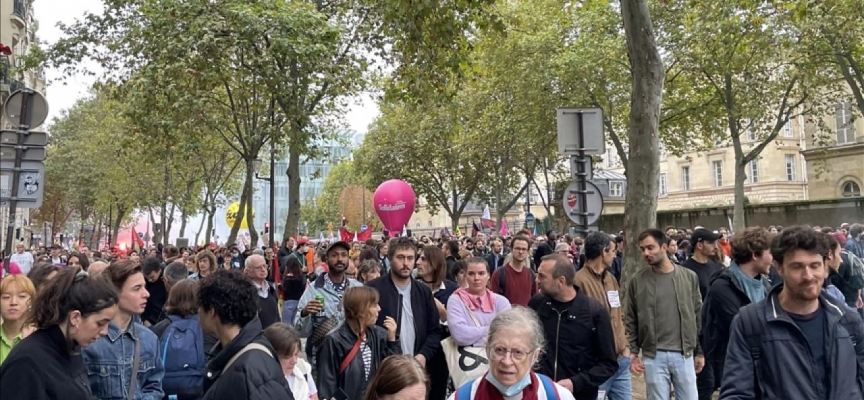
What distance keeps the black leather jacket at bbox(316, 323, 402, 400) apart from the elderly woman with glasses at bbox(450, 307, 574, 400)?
1.66 m

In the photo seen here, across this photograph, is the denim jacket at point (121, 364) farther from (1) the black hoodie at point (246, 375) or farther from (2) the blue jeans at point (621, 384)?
(2) the blue jeans at point (621, 384)

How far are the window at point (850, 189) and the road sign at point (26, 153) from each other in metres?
41.0

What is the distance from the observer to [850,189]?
40250mm

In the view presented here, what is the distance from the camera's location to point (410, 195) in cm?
2584

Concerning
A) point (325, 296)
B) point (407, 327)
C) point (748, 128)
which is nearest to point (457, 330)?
point (407, 327)

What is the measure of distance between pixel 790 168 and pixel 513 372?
199 ft

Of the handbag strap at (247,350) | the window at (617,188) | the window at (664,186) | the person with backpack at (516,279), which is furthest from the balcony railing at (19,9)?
the window at (664,186)

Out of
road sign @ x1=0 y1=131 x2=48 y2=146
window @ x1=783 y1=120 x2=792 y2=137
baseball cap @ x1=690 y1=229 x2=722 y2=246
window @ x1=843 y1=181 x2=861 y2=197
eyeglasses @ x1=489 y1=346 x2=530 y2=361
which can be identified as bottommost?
eyeglasses @ x1=489 y1=346 x2=530 y2=361

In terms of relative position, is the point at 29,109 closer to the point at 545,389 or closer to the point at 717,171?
the point at 545,389

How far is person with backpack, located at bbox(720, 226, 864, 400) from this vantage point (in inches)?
128

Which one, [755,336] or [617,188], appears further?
[617,188]

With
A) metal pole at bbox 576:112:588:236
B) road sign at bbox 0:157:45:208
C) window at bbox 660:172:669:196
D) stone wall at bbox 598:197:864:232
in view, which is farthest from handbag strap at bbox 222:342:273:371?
window at bbox 660:172:669:196

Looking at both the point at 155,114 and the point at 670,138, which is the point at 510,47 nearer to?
the point at 670,138

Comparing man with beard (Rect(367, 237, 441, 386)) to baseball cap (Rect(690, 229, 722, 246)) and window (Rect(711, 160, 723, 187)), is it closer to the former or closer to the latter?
baseball cap (Rect(690, 229, 722, 246))
